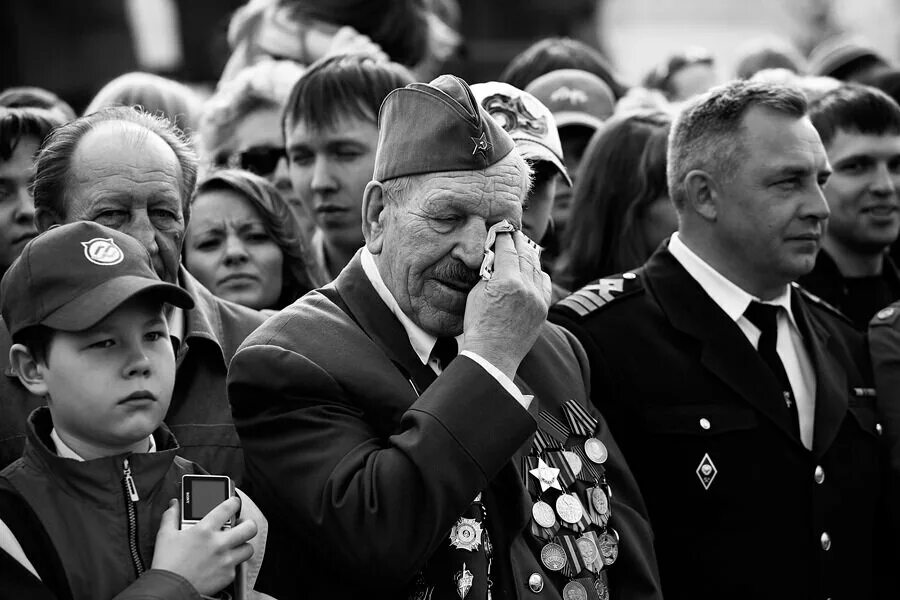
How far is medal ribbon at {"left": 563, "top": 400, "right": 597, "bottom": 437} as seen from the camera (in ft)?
13.2

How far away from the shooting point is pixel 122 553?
330 centimetres

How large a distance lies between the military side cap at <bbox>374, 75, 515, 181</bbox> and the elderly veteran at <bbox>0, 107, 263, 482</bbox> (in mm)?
756

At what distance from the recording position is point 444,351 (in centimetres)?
392

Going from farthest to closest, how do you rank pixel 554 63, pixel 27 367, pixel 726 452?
pixel 554 63
pixel 726 452
pixel 27 367

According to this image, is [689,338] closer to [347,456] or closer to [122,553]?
[347,456]

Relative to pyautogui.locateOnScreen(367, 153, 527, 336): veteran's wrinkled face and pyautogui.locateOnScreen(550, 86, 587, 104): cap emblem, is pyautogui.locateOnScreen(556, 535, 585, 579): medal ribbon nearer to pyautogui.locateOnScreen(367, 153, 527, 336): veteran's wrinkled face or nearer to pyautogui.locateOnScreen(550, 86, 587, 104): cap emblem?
pyautogui.locateOnScreen(367, 153, 527, 336): veteran's wrinkled face

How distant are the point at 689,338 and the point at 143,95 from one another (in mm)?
3129

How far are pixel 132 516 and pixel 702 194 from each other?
2672 mm

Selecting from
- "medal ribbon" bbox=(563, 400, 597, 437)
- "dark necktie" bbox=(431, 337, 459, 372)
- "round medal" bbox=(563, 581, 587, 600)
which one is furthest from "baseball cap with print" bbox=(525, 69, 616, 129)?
"round medal" bbox=(563, 581, 587, 600)

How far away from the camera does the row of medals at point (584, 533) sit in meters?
3.76

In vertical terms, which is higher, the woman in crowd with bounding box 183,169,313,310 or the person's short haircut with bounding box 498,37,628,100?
the person's short haircut with bounding box 498,37,628,100

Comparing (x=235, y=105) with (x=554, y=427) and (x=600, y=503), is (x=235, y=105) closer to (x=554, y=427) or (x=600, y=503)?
(x=554, y=427)

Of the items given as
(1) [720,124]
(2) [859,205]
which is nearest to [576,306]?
(1) [720,124]

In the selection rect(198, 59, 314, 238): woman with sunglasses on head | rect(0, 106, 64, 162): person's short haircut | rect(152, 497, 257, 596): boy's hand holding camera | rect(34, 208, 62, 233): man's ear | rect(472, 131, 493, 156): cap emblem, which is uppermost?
rect(472, 131, 493, 156): cap emblem
